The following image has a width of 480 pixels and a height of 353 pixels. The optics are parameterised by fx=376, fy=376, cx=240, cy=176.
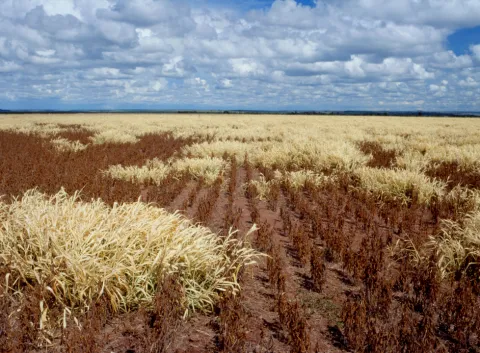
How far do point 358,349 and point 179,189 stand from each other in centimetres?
629

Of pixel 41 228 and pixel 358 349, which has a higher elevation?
pixel 41 228

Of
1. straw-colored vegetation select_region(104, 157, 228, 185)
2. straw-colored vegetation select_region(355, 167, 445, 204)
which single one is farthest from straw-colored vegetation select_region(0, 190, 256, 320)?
straw-colored vegetation select_region(104, 157, 228, 185)

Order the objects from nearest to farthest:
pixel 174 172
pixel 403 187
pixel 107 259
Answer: pixel 107 259
pixel 403 187
pixel 174 172

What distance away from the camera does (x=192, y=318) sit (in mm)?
3355

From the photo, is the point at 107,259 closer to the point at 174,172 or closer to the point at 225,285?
the point at 225,285

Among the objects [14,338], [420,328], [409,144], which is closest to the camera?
[14,338]

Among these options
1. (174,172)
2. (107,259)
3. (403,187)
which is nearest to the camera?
(107,259)

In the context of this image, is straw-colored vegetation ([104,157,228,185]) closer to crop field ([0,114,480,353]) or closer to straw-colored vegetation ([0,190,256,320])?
crop field ([0,114,480,353])

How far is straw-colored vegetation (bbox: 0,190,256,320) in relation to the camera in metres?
3.39

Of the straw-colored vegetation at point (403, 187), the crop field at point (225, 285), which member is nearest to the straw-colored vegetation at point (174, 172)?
the crop field at point (225, 285)

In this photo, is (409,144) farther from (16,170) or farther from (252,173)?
(16,170)

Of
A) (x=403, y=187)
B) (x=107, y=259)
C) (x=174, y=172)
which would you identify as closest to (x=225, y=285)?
(x=107, y=259)

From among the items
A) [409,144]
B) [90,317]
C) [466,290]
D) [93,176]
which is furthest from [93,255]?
[409,144]

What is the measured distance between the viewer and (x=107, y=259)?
3.65m
